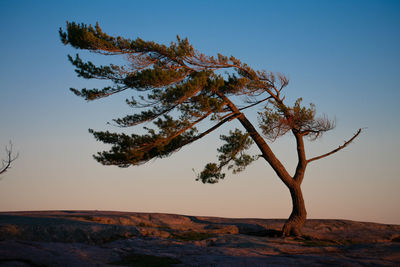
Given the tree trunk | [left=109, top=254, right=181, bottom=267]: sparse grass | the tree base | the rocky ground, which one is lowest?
[left=109, top=254, right=181, bottom=267]: sparse grass

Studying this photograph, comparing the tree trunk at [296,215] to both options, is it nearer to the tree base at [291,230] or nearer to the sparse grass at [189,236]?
the tree base at [291,230]

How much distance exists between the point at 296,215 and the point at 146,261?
867 centimetres

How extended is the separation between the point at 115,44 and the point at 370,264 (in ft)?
35.7

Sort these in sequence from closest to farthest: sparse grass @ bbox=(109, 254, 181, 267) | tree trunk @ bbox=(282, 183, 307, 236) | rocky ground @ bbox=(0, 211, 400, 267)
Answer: rocky ground @ bbox=(0, 211, 400, 267)
sparse grass @ bbox=(109, 254, 181, 267)
tree trunk @ bbox=(282, 183, 307, 236)

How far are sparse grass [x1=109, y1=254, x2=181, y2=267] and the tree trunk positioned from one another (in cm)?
782

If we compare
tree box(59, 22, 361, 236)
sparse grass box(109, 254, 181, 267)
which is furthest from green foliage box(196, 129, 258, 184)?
sparse grass box(109, 254, 181, 267)

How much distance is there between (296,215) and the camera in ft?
45.5

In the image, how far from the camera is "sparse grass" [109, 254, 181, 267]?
6.35 meters

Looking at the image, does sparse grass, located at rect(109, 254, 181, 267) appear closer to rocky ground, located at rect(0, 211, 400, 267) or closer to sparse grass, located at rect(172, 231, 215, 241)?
rocky ground, located at rect(0, 211, 400, 267)

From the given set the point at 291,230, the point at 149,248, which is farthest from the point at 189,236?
the point at 291,230

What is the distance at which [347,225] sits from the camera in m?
16.5

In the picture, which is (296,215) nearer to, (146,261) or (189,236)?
(189,236)

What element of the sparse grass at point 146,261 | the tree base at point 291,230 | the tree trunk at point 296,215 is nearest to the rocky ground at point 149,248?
the sparse grass at point 146,261

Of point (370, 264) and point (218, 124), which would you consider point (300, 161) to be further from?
point (370, 264)
